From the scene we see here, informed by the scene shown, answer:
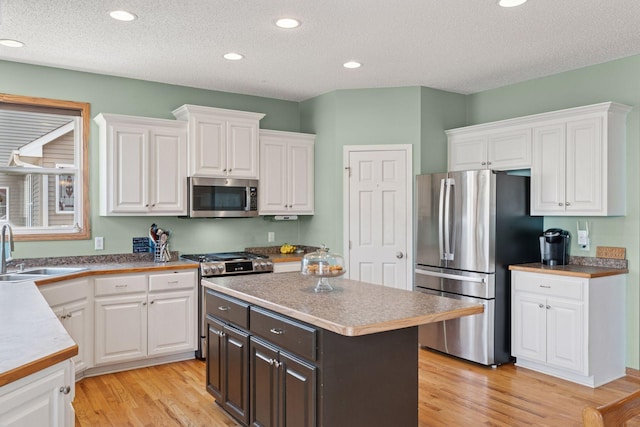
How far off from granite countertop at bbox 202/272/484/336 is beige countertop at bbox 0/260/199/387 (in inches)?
39.5

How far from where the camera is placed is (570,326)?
3.93 meters

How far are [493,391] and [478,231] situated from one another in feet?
4.41

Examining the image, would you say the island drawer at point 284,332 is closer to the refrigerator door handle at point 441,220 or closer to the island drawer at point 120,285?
the island drawer at point 120,285

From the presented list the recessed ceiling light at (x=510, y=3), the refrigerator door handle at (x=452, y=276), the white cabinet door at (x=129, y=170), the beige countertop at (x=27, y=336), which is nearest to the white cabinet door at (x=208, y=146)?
the white cabinet door at (x=129, y=170)

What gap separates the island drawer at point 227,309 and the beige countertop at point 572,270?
2534 millimetres

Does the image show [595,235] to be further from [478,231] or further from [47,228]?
[47,228]

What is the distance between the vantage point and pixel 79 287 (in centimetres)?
393

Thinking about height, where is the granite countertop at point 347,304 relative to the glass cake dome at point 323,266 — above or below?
below

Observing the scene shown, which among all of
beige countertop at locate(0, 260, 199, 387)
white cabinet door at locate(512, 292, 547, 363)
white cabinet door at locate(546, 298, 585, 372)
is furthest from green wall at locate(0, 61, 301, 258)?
white cabinet door at locate(546, 298, 585, 372)

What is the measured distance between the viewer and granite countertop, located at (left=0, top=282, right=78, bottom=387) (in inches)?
62.0

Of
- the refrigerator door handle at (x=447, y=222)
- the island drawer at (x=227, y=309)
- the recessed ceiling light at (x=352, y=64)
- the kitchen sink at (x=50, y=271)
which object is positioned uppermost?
the recessed ceiling light at (x=352, y=64)

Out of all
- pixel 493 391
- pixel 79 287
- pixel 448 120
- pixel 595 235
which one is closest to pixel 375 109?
pixel 448 120

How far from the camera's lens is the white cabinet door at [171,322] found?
4344 mm

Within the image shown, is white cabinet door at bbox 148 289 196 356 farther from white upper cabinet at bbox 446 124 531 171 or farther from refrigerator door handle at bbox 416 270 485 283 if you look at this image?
white upper cabinet at bbox 446 124 531 171
